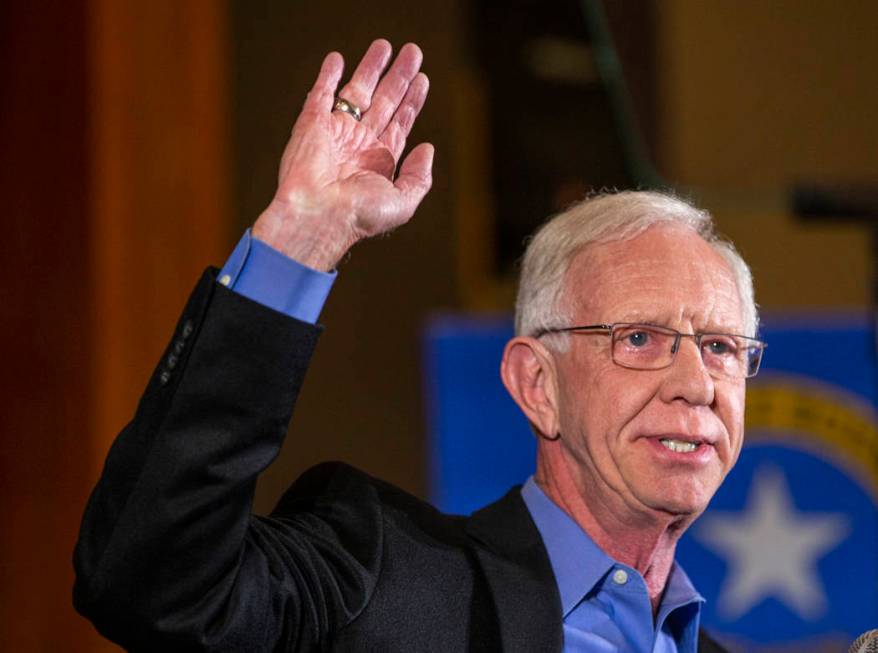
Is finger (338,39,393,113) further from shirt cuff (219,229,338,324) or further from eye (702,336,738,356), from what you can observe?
eye (702,336,738,356)

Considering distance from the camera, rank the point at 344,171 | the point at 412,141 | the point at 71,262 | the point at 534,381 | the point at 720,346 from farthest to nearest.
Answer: the point at 412,141
the point at 71,262
the point at 534,381
the point at 720,346
the point at 344,171

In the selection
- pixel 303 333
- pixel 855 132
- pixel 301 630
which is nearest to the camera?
pixel 303 333

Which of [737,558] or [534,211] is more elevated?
[534,211]

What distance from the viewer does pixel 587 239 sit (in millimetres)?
1786

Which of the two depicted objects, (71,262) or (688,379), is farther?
(71,262)

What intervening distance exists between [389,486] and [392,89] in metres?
0.52

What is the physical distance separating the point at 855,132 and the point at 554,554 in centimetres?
295

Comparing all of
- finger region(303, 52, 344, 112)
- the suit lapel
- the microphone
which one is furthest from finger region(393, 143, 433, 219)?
→ the microphone

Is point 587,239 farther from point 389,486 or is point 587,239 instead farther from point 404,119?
point 389,486

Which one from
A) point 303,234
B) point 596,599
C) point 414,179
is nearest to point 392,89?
point 414,179

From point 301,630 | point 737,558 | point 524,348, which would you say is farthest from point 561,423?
point 737,558

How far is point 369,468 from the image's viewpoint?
12.6 ft

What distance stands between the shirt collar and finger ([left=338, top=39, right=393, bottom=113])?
0.64 m

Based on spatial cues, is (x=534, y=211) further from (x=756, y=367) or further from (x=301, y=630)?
(x=301, y=630)
